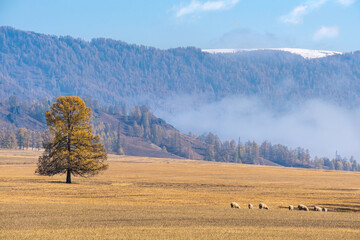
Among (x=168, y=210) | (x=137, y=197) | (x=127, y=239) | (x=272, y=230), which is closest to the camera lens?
(x=127, y=239)

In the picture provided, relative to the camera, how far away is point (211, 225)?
35500 mm

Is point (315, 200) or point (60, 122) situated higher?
point (60, 122)

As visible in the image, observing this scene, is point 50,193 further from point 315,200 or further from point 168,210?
point 315,200

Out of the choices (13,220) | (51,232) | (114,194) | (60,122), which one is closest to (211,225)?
(51,232)

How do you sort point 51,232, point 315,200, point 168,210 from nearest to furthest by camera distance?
point 51,232 < point 168,210 < point 315,200

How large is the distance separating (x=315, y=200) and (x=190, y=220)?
2707 cm

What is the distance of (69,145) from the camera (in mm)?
76500

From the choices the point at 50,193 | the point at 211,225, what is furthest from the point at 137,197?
the point at 211,225

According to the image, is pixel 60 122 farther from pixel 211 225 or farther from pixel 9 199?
pixel 211 225

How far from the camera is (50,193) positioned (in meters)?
58.9

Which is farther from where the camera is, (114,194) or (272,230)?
(114,194)

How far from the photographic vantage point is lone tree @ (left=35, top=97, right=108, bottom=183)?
75.4 meters

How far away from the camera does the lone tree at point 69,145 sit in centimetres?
7538

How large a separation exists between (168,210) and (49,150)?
124 feet
